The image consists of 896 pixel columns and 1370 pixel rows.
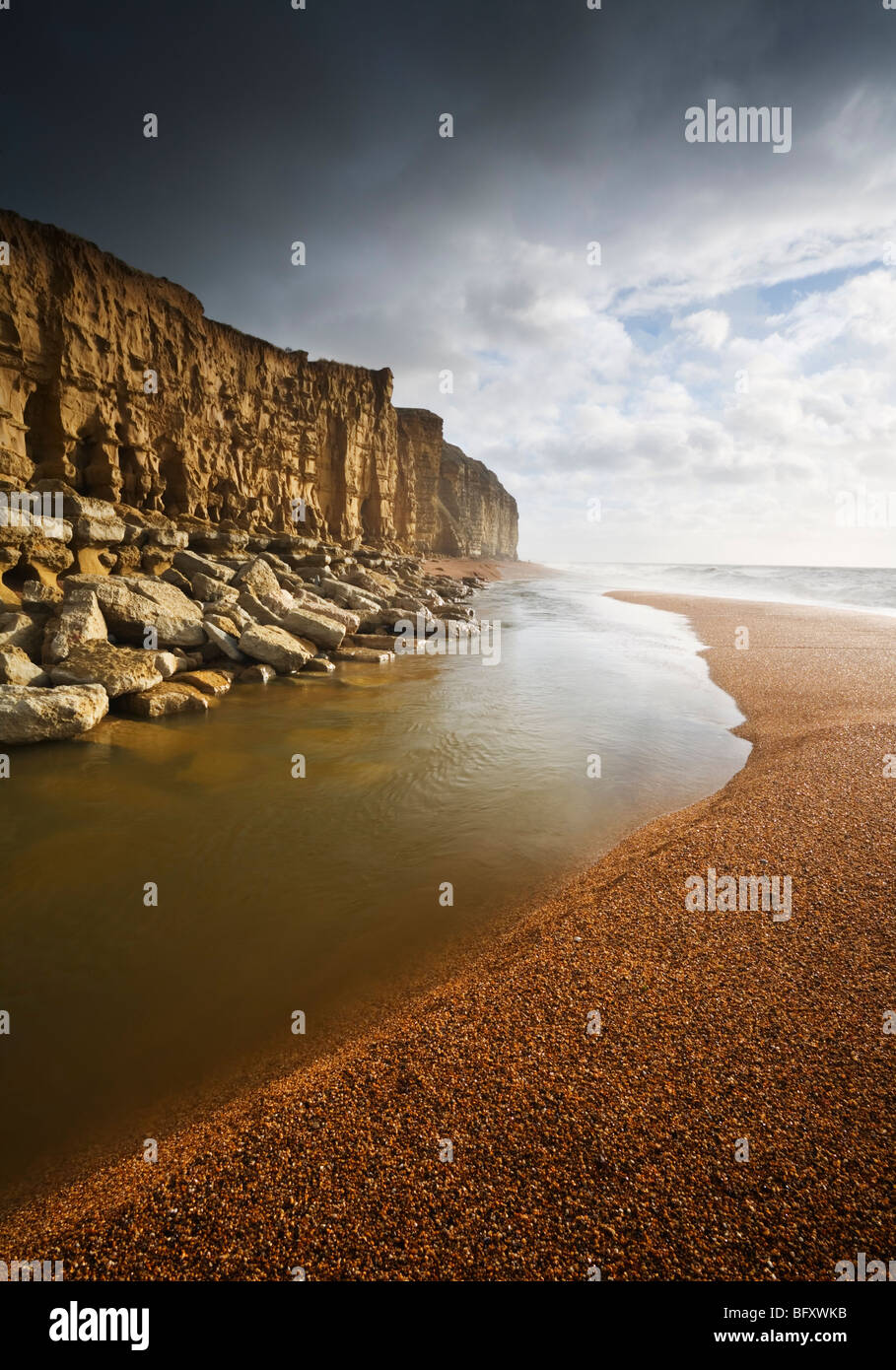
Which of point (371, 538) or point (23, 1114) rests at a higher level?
point (371, 538)

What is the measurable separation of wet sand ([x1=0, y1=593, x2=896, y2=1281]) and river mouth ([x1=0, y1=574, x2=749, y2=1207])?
483mm

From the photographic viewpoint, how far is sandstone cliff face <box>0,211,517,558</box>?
1574cm

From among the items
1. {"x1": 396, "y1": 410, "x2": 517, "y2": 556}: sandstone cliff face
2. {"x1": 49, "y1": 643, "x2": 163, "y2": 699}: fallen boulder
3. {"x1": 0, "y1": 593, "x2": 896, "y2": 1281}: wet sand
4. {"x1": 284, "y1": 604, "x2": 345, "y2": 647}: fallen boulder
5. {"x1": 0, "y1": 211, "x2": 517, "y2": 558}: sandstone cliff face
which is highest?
{"x1": 396, "y1": 410, "x2": 517, "y2": 556}: sandstone cliff face

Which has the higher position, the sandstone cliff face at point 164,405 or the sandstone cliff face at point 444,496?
the sandstone cliff face at point 444,496

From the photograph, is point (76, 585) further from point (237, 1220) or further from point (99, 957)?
point (237, 1220)

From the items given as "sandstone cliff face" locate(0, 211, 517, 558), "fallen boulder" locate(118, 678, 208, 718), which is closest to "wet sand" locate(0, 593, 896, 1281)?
"fallen boulder" locate(118, 678, 208, 718)

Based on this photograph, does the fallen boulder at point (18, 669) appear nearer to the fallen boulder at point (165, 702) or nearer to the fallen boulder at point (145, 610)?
the fallen boulder at point (165, 702)

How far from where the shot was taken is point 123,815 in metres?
5.58

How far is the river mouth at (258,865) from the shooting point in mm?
2875

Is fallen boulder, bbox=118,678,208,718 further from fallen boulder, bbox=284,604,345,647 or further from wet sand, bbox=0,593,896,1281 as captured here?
wet sand, bbox=0,593,896,1281

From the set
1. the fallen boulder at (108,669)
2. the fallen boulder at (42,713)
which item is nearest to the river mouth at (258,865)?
the fallen boulder at (42,713)

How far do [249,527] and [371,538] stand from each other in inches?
738

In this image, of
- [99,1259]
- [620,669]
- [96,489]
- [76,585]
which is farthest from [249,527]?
[99,1259]

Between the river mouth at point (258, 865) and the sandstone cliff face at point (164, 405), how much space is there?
12.0m
